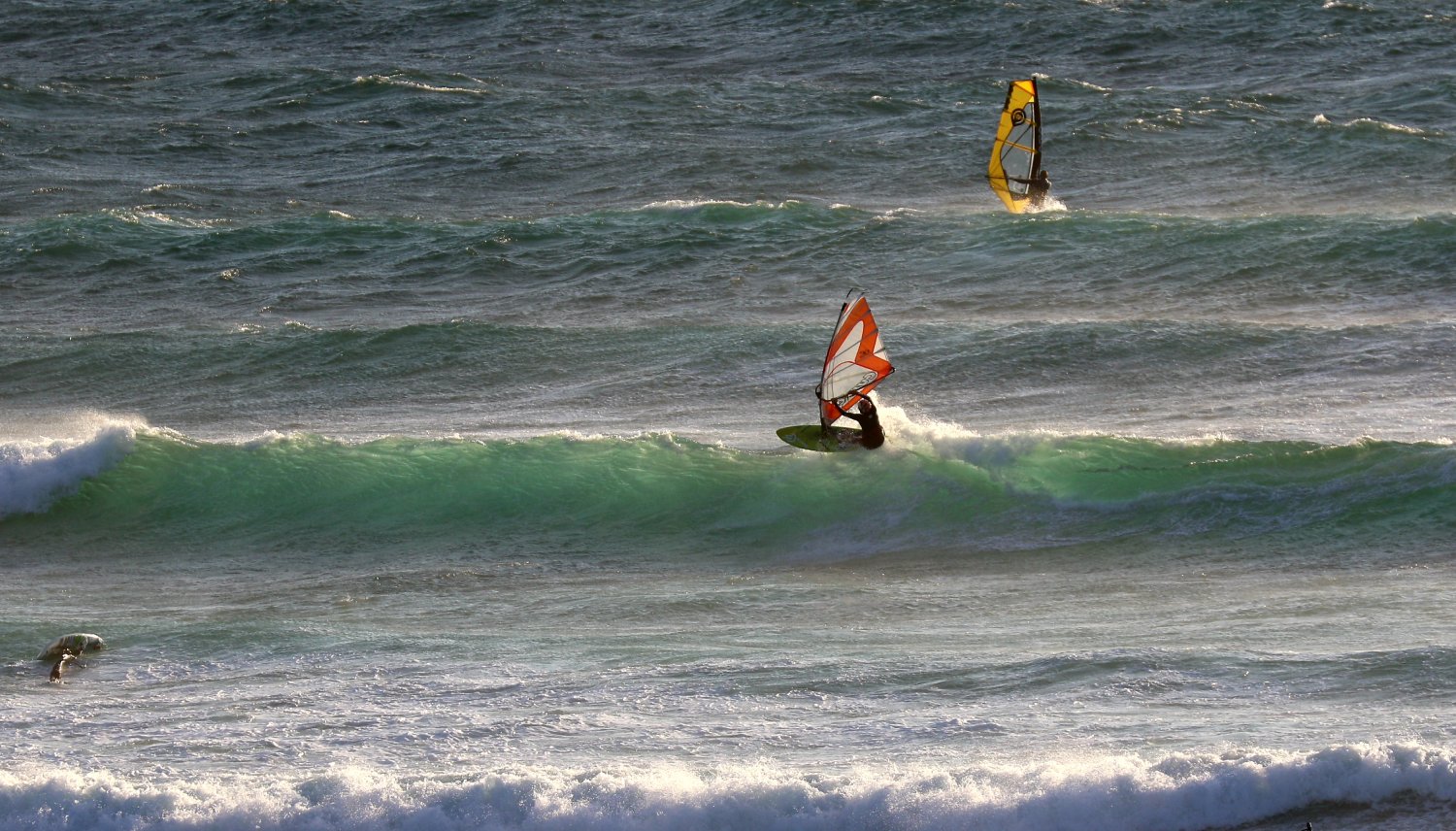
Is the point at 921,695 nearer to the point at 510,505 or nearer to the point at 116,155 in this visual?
the point at 510,505

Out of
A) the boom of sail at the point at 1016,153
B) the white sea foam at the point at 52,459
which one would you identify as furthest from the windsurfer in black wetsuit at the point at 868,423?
the boom of sail at the point at 1016,153

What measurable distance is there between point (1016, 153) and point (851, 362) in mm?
9563

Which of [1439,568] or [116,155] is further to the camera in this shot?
[116,155]

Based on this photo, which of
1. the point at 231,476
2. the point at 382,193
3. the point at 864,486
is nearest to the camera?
the point at 864,486

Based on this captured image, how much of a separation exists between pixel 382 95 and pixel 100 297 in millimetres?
9613

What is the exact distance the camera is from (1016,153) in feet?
67.6

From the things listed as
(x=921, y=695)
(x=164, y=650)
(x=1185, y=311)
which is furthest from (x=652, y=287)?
(x=921, y=695)

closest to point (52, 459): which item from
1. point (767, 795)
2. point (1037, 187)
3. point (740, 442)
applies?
point (740, 442)

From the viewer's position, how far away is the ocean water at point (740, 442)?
793 centimetres

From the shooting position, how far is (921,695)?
866 centimetres

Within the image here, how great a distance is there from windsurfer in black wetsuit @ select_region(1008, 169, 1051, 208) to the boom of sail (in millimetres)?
32

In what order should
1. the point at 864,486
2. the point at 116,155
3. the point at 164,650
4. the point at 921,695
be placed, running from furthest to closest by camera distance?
the point at 116,155 → the point at 864,486 → the point at 164,650 → the point at 921,695

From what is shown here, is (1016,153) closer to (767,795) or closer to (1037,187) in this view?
(1037,187)

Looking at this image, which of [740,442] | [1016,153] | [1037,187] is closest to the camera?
[740,442]
